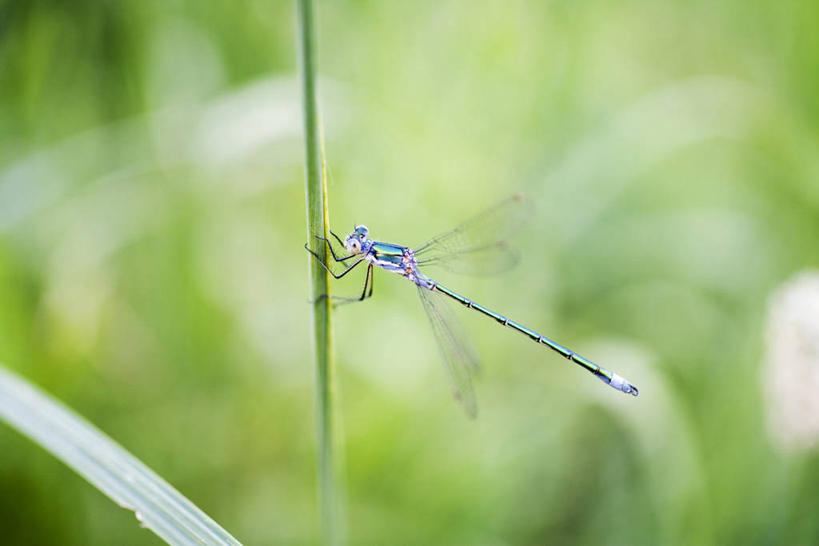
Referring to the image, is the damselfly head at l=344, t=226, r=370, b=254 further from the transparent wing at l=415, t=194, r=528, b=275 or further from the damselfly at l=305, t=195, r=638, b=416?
the transparent wing at l=415, t=194, r=528, b=275

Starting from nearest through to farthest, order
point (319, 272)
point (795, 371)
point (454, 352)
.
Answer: point (319, 272) < point (795, 371) < point (454, 352)

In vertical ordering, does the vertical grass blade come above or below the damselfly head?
below

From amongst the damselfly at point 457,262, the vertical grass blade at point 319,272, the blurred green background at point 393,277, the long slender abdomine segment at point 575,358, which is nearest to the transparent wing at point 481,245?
the damselfly at point 457,262

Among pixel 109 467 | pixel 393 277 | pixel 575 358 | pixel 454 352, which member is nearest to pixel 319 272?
pixel 109 467

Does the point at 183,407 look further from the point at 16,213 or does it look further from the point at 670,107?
the point at 670,107

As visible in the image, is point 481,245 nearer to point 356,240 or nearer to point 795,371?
point 356,240

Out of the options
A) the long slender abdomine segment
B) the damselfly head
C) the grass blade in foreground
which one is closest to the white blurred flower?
the long slender abdomine segment
